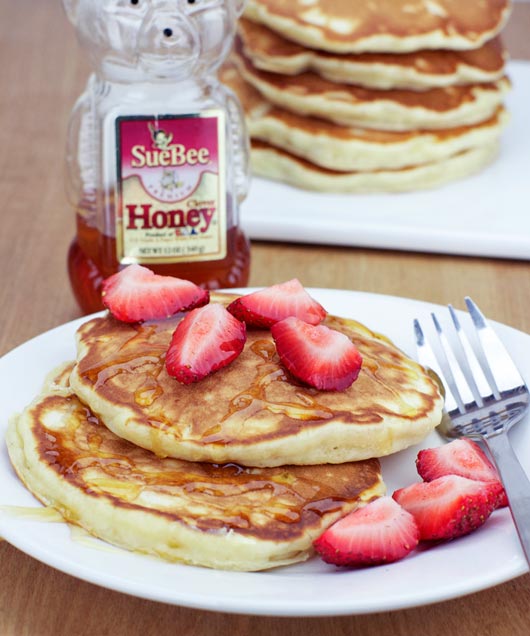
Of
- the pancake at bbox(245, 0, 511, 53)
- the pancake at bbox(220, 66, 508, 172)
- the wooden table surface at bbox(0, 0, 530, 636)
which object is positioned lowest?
Result: the wooden table surface at bbox(0, 0, 530, 636)

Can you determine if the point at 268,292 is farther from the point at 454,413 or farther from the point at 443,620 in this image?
the point at 443,620

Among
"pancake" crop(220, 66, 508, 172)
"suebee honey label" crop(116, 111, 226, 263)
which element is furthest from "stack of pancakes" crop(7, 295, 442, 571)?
"pancake" crop(220, 66, 508, 172)

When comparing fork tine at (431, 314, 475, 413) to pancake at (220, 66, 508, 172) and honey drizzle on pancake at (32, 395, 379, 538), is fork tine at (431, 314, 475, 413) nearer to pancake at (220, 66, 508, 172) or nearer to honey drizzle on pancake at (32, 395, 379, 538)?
honey drizzle on pancake at (32, 395, 379, 538)

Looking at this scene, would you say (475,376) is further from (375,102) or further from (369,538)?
(375,102)

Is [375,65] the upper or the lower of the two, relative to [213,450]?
upper

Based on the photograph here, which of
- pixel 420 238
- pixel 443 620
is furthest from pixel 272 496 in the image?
pixel 420 238

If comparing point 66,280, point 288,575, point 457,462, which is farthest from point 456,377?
point 66,280

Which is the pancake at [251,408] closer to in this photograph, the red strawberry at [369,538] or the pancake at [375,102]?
the red strawberry at [369,538]
